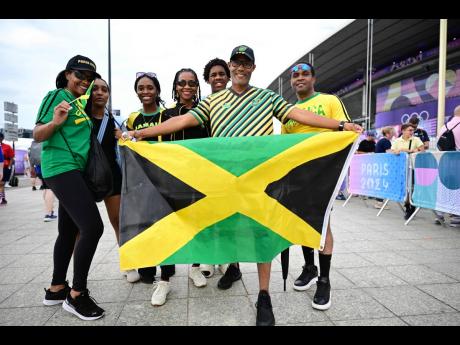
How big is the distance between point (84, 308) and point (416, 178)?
19.3ft

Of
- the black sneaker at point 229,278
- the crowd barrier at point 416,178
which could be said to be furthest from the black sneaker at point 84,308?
the crowd barrier at point 416,178

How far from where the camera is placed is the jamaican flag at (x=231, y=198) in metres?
2.27

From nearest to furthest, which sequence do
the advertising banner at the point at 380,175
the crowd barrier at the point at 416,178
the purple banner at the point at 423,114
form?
the crowd barrier at the point at 416,178 → the advertising banner at the point at 380,175 → the purple banner at the point at 423,114

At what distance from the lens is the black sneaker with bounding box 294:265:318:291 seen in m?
2.88

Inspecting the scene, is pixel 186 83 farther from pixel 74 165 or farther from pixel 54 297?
pixel 54 297

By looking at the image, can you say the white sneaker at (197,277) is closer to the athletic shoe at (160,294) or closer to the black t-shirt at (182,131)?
the athletic shoe at (160,294)

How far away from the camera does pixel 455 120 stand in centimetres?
593

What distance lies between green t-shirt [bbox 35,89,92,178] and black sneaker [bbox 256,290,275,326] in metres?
1.80

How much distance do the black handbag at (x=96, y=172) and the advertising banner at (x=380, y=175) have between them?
5.70m

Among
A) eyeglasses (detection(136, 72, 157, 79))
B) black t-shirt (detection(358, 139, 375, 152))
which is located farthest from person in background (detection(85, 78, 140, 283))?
black t-shirt (detection(358, 139, 375, 152))

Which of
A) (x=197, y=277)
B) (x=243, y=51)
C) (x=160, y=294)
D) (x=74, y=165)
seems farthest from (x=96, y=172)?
(x=243, y=51)

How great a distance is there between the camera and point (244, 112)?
2.43m

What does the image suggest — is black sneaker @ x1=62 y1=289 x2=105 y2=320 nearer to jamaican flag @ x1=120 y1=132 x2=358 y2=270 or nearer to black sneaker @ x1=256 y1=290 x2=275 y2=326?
jamaican flag @ x1=120 y1=132 x2=358 y2=270
